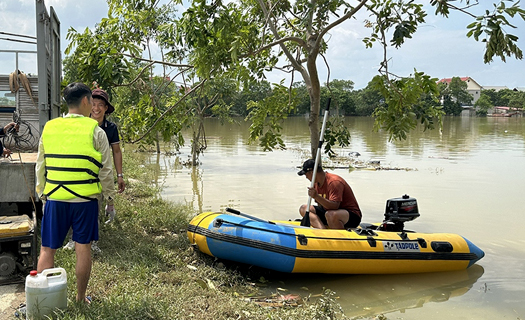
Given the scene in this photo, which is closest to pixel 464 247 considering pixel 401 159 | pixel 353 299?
pixel 353 299

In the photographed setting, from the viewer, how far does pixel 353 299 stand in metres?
4.73

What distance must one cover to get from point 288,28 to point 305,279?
4.13m

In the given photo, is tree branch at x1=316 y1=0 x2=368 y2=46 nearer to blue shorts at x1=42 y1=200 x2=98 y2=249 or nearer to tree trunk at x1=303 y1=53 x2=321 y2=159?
tree trunk at x1=303 y1=53 x2=321 y2=159

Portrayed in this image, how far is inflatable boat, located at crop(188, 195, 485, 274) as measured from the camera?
4.86m

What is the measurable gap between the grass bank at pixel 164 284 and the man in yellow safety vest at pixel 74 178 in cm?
46

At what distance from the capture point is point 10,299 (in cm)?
358

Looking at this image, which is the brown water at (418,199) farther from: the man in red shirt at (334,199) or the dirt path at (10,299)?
the dirt path at (10,299)

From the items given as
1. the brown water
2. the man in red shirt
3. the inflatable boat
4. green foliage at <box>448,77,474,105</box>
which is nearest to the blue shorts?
the inflatable boat

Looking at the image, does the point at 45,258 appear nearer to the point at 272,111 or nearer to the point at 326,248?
the point at 326,248

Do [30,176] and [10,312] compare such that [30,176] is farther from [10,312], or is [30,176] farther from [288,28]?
[288,28]

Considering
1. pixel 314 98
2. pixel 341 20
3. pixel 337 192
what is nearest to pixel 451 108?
pixel 314 98

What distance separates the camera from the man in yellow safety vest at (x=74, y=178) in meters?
3.12

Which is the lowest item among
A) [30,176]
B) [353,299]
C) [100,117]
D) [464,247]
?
[353,299]

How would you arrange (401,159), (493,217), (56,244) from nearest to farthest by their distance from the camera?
(56,244) < (493,217) < (401,159)
